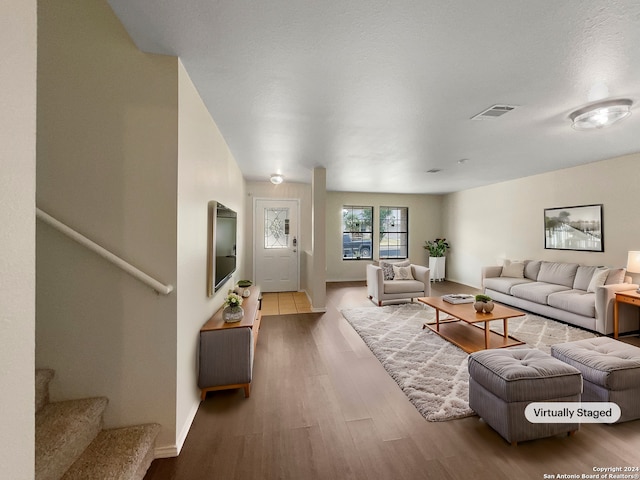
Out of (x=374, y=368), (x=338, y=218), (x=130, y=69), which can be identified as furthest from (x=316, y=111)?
(x=338, y=218)

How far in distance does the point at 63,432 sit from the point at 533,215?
6855mm

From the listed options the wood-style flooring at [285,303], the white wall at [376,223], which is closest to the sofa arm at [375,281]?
the wood-style flooring at [285,303]

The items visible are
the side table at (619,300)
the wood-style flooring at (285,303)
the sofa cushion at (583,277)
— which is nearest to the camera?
the side table at (619,300)

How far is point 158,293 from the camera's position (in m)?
1.65

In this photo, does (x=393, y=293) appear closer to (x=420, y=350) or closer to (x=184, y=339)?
(x=420, y=350)

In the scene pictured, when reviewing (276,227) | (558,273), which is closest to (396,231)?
(276,227)

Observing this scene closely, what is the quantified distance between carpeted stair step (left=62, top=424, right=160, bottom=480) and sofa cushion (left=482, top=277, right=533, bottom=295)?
5.36 m

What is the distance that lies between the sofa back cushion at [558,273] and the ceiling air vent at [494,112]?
339 centimetres

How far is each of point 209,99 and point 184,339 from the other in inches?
76.2

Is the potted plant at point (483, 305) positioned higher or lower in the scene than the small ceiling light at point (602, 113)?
lower

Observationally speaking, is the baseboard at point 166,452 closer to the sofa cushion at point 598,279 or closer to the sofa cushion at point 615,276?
the sofa cushion at point 598,279

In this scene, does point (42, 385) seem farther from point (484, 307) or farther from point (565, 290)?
point (565, 290)

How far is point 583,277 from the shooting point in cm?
405

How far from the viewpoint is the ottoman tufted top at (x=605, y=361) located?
186 cm
